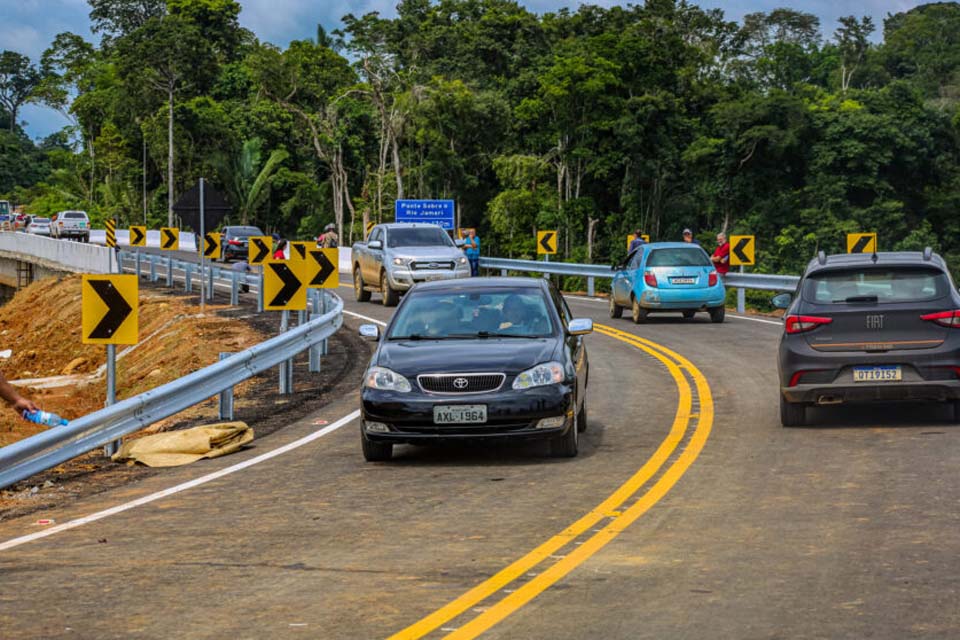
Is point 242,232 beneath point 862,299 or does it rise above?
above

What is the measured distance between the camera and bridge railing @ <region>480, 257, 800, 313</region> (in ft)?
95.0

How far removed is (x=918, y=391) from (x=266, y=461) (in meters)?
5.91

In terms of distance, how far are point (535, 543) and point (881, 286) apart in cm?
621

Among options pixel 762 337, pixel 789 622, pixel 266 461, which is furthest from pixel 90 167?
pixel 789 622

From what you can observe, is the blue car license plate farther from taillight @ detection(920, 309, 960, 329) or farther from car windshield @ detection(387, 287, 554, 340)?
car windshield @ detection(387, 287, 554, 340)

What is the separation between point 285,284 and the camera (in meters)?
17.8

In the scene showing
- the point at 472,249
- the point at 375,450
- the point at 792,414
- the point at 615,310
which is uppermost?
the point at 472,249

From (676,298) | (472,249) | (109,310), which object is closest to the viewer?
(109,310)

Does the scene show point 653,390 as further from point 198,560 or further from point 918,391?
point 198,560

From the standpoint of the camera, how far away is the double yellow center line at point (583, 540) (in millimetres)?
6246

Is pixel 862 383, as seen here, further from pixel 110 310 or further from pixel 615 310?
pixel 615 310

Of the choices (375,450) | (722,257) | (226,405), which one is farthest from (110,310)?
(722,257)

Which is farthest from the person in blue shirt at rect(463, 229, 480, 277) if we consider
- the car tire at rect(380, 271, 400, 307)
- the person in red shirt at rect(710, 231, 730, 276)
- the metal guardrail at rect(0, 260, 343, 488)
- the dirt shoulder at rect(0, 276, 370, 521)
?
the metal guardrail at rect(0, 260, 343, 488)

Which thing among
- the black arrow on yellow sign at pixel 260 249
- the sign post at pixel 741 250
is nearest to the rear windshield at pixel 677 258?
the sign post at pixel 741 250
